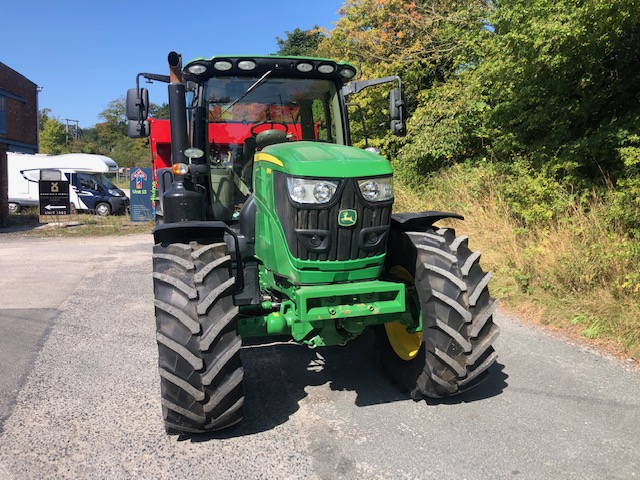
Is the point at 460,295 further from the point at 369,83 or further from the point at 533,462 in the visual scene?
the point at 369,83

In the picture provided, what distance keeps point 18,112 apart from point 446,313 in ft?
89.3

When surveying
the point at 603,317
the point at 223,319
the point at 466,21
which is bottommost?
the point at 603,317

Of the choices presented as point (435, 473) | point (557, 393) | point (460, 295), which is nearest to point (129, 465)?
point (435, 473)

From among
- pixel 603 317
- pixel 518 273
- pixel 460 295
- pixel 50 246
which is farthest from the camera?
pixel 50 246

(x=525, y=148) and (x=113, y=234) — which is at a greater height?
(x=525, y=148)

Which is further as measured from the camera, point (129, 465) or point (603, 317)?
point (603, 317)

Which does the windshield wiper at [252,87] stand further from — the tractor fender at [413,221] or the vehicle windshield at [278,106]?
the tractor fender at [413,221]

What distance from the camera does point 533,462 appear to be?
3031 millimetres

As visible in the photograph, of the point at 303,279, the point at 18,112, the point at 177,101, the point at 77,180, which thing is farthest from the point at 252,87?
the point at 18,112

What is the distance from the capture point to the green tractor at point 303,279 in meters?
3.21

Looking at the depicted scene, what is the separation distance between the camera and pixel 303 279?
343 cm

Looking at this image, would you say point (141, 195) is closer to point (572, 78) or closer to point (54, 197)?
point (54, 197)

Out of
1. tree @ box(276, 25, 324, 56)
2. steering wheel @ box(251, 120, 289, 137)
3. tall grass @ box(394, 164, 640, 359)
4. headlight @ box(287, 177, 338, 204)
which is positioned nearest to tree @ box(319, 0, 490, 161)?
tall grass @ box(394, 164, 640, 359)

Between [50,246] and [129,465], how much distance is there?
38.4ft
